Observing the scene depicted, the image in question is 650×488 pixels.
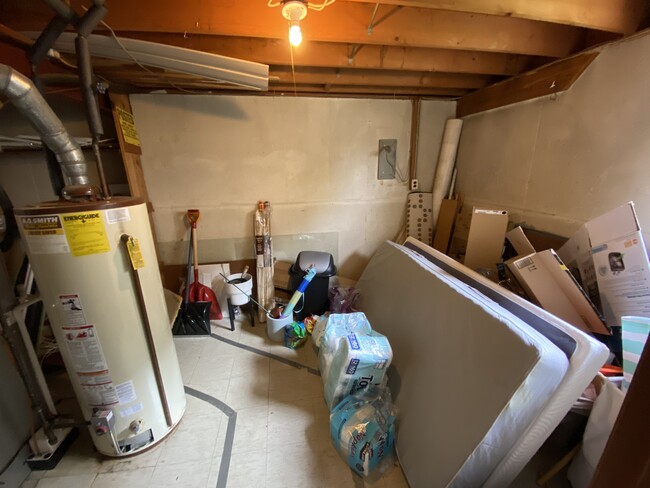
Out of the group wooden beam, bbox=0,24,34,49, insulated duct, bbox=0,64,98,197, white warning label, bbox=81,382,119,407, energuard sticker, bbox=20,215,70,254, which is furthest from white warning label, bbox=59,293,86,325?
wooden beam, bbox=0,24,34,49

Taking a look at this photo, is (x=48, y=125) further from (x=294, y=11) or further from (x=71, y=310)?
(x=294, y=11)

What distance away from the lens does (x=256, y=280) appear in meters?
2.85

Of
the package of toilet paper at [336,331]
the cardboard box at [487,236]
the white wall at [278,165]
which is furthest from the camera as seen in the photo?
the white wall at [278,165]

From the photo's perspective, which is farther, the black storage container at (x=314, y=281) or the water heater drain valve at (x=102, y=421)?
the black storage container at (x=314, y=281)

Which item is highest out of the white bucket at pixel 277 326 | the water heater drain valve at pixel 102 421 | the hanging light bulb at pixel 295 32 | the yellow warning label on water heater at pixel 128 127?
the hanging light bulb at pixel 295 32

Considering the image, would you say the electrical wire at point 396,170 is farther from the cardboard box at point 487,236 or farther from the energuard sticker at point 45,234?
the energuard sticker at point 45,234

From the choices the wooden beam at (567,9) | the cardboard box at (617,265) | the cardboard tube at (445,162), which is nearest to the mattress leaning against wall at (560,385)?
the cardboard box at (617,265)

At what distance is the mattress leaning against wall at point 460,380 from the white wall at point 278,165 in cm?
143

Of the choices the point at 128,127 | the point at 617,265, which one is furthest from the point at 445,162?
the point at 128,127

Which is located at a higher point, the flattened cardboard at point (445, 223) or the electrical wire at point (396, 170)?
the electrical wire at point (396, 170)

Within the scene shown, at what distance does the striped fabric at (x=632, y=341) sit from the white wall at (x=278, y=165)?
7.03 ft

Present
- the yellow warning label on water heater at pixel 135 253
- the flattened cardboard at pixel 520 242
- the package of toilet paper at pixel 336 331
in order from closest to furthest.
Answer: the yellow warning label on water heater at pixel 135 253
the package of toilet paper at pixel 336 331
the flattened cardboard at pixel 520 242

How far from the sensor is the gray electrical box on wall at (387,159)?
9.38 feet

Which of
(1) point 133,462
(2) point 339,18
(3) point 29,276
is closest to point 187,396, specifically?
(1) point 133,462
